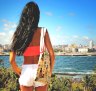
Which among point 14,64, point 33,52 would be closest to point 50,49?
point 33,52

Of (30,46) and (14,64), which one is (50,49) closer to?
(30,46)

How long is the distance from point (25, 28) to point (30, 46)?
118 millimetres

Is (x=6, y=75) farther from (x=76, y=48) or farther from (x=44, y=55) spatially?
(x=76, y=48)

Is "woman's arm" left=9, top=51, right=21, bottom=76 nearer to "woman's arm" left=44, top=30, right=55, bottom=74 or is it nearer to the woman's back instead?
the woman's back

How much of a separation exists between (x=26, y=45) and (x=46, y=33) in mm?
140

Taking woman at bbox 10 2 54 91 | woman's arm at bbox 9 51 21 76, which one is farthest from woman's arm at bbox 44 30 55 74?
woman's arm at bbox 9 51 21 76

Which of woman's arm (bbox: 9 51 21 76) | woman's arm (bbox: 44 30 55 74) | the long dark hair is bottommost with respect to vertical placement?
woman's arm (bbox: 9 51 21 76)

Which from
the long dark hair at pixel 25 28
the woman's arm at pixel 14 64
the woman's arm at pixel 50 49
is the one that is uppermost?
the long dark hair at pixel 25 28

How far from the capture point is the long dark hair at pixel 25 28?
5.99 feet

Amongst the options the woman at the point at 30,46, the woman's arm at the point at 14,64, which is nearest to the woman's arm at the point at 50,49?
the woman at the point at 30,46

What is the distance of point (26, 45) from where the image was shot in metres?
1.81

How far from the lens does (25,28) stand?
185 cm

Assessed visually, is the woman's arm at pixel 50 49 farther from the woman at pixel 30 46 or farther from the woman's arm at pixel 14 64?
the woman's arm at pixel 14 64

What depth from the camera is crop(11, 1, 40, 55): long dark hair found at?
1827mm
